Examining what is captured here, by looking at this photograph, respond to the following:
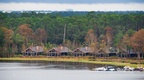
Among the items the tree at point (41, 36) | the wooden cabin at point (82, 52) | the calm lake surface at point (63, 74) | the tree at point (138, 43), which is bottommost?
the calm lake surface at point (63, 74)

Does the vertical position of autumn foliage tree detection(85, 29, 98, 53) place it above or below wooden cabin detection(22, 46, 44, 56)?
above

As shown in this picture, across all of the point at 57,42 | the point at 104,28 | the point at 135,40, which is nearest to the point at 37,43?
the point at 57,42

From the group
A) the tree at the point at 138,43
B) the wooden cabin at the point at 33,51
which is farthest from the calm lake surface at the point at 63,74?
the wooden cabin at the point at 33,51

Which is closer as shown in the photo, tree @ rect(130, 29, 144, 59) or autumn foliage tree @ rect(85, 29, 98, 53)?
tree @ rect(130, 29, 144, 59)

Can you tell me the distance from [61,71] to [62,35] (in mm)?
51779

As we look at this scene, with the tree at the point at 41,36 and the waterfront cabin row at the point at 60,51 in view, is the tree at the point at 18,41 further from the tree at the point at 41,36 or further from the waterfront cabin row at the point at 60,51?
the tree at the point at 41,36

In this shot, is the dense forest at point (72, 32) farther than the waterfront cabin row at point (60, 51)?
Yes

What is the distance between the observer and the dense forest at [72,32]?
104875 millimetres

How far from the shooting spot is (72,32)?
120 m

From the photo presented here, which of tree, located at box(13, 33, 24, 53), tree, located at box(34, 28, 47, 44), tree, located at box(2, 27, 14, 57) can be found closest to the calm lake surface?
tree, located at box(2, 27, 14, 57)

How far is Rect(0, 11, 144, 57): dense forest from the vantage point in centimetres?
10488

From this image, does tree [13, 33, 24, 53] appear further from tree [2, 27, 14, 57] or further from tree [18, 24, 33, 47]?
tree [18, 24, 33, 47]

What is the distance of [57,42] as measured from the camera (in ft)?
395

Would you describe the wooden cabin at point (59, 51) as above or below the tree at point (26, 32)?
below
